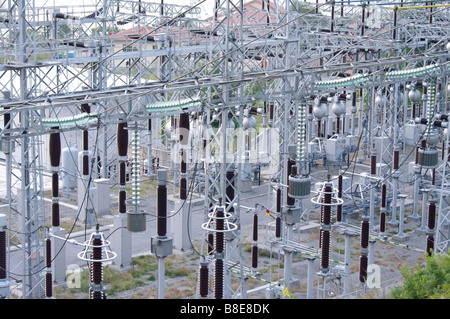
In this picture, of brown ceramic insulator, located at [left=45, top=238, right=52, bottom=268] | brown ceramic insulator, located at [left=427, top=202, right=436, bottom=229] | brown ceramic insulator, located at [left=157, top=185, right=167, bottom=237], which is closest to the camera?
brown ceramic insulator, located at [left=157, top=185, right=167, bottom=237]

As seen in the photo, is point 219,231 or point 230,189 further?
point 230,189

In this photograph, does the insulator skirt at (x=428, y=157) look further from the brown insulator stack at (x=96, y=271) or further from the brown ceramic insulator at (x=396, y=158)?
the brown insulator stack at (x=96, y=271)

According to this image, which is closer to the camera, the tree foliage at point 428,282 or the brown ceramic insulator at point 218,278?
the tree foliage at point 428,282

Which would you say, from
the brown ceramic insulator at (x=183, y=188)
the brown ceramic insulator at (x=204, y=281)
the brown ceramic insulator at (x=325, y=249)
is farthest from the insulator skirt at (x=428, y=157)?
the brown ceramic insulator at (x=204, y=281)

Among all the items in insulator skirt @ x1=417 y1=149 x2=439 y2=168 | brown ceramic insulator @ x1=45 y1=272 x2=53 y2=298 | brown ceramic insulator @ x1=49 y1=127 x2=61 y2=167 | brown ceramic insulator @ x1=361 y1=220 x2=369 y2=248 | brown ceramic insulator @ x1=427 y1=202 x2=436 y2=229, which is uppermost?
brown ceramic insulator @ x1=49 y1=127 x2=61 y2=167

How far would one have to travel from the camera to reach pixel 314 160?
1298 inches

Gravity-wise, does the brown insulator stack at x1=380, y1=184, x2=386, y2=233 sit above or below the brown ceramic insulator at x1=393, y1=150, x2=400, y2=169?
below

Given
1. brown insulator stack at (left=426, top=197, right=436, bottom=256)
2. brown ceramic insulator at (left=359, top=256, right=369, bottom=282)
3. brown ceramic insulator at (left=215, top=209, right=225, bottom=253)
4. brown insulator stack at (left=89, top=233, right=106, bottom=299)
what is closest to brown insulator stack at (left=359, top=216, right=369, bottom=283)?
brown ceramic insulator at (left=359, top=256, right=369, bottom=282)

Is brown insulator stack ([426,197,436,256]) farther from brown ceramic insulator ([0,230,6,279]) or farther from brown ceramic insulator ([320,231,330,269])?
brown ceramic insulator ([0,230,6,279])

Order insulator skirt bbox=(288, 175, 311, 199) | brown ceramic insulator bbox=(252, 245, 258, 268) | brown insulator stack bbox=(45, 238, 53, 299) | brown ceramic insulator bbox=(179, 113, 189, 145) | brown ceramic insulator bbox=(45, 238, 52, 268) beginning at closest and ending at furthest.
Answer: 1. brown insulator stack bbox=(45, 238, 53, 299)
2. brown ceramic insulator bbox=(45, 238, 52, 268)
3. insulator skirt bbox=(288, 175, 311, 199)
4. brown ceramic insulator bbox=(252, 245, 258, 268)
5. brown ceramic insulator bbox=(179, 113, 189, 145)

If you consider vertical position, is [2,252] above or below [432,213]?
below

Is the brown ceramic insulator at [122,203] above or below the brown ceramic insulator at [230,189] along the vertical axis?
below

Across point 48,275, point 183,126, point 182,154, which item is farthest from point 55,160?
point 182,154

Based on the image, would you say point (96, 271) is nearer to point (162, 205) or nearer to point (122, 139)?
point (162, 205)
